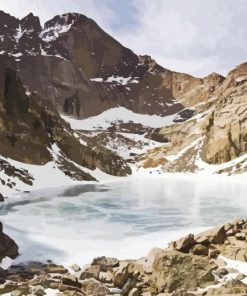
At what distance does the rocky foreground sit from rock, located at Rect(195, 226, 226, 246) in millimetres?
266

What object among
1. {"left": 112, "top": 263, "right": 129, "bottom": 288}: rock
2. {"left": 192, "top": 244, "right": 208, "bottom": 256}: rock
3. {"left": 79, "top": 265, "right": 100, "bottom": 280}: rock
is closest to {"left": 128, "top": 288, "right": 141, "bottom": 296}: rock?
{"left": 112, "top": 263, "right": 129, "bottom": 288}: rock

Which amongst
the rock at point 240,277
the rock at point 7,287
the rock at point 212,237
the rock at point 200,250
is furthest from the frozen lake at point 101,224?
the rock at point 240,277

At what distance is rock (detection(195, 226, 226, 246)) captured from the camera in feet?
75.2

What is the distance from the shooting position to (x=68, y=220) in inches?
1455

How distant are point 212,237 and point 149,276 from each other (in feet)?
19.6

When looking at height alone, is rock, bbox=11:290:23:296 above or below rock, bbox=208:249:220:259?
below

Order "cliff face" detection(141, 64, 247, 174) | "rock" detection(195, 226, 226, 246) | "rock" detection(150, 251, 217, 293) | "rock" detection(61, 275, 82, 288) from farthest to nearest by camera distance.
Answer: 1. "cliff face" detection(141, 64, 247, 174)
2. "rock" detection(195, 226, 226, 246)
3. "rock" detection(61, 275, 82, 288)
4. "rock" detection(150, 251, 217, 293)

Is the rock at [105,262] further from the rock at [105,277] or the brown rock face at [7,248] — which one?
the brown rock face at [7,248]

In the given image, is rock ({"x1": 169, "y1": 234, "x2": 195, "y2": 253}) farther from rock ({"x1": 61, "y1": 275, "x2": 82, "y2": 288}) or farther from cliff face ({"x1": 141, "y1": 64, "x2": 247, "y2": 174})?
cliff face ({"x1": 141, "y1": 64, "x2": 247, "y2": 174})

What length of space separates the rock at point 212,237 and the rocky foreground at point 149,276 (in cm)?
27

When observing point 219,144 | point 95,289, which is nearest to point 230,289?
point 95,289

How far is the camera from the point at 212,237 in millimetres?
23391

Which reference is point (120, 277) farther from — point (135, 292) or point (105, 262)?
point (105, 262)

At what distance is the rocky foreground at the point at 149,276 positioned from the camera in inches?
685
